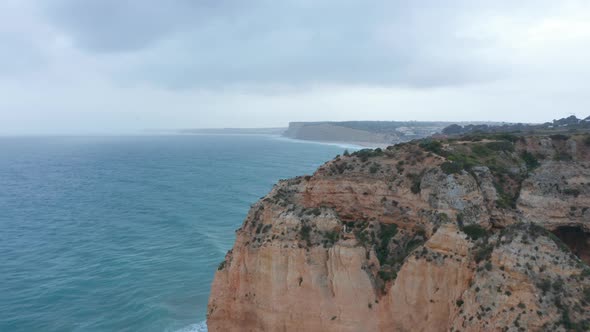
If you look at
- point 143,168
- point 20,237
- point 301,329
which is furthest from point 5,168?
point 301,329

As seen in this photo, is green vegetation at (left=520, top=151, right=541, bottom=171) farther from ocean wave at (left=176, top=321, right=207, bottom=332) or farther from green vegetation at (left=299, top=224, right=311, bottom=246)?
ocean wave at (left=176, top=321, right=207, bottom=332)

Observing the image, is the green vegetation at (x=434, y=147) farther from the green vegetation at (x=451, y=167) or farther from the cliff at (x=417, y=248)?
the green vegetation at (x=451, y=167)

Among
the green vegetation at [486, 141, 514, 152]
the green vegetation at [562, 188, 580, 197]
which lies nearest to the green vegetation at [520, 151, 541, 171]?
the green vegetation at [486, 141, 514, 152]

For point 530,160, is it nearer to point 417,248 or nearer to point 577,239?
point 577,239

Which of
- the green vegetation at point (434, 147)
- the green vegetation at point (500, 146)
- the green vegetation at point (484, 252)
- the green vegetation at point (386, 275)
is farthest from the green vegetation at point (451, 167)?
the green vegetation at point (500, 146)

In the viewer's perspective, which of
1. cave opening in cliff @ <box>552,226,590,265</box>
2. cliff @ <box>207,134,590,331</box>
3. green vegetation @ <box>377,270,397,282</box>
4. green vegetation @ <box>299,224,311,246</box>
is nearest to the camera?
cliff @ <box>207,134,590,331</box>

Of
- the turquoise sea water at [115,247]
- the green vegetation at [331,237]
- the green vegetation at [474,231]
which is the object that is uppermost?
the green vegetation at [474,231]
